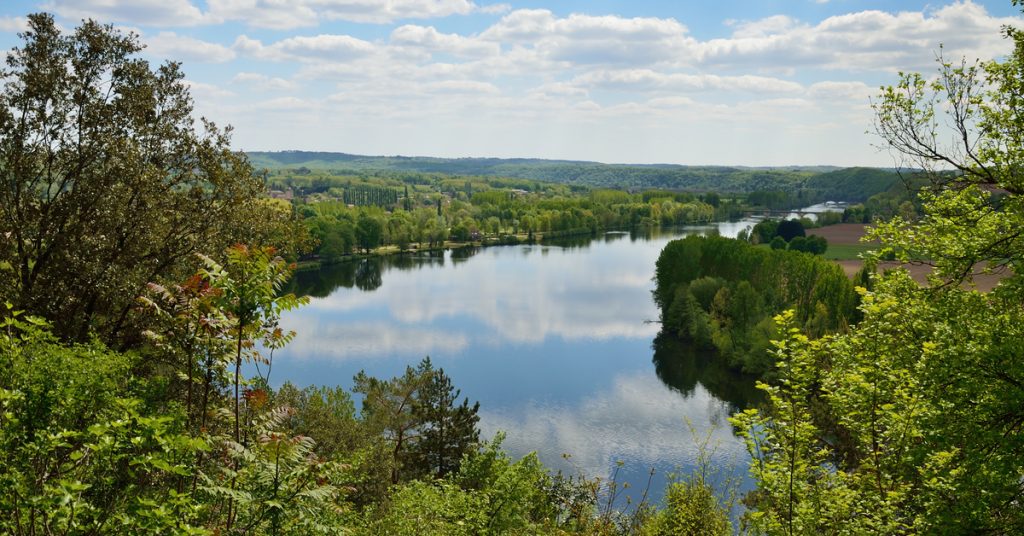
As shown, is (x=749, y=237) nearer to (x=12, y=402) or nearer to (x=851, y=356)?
(x=851, y=356)

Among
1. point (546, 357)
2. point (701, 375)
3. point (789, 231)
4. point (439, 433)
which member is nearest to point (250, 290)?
point (439, 433)

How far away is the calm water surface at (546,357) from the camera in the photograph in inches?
1391

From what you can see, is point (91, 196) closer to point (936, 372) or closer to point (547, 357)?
point (936, 372)

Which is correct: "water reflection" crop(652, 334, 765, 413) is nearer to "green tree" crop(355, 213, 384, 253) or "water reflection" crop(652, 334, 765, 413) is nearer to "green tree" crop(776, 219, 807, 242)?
"green tree" crop(776, 219, 807, 242)

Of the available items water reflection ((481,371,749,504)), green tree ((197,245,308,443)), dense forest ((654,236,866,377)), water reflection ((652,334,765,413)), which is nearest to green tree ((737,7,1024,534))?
green tree ((197,245,308,443))

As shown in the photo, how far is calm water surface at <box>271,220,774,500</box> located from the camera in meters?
35.3

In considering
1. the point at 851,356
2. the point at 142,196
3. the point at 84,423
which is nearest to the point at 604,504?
the point at 851,356

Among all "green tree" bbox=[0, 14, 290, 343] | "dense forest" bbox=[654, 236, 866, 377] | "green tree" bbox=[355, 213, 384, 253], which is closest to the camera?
"green tree" bbox=[0, 14, 290, 343]

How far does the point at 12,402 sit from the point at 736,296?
53293mm

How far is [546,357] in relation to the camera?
51.3 m

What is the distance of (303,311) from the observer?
67.8m

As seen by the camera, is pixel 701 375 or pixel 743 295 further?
pixel 743 295

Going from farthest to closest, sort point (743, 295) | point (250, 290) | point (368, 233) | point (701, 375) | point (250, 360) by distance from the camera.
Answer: point (368, 233) → point (743, 295) → point (701, 375) → point (250, 360) → point (250, 290)

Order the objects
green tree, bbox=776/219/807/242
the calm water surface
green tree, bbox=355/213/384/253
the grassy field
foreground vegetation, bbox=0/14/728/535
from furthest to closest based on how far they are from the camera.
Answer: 1. green tree, bbox=355/213/384/253
2. green tree, bbox=776/219/807/242
3. the grassy field
4. the calm water surface
5. foreground vegetation, bbox=0/14/728/535
